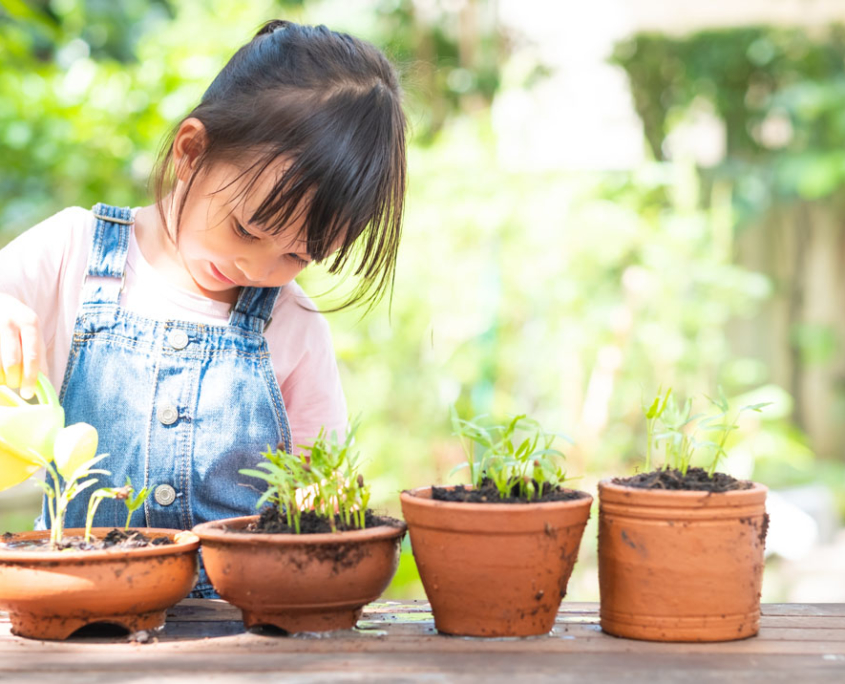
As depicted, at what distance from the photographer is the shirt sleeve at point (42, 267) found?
1.51 meters

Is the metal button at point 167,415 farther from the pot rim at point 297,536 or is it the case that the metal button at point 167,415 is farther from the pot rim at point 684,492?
the pot rim at point 684,492

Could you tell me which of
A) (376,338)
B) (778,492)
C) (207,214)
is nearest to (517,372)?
(376,338)

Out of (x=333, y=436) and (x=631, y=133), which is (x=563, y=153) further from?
(x=333, y=436)

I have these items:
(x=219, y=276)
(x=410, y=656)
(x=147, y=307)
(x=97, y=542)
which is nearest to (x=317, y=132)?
(x=219, y=276)

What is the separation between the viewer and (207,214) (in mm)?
1473

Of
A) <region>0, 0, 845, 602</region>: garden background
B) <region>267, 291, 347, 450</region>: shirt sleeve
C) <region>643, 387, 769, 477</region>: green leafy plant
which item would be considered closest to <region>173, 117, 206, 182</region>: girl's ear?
<region>267, 291, 347, 450</region>: shirt sleeve

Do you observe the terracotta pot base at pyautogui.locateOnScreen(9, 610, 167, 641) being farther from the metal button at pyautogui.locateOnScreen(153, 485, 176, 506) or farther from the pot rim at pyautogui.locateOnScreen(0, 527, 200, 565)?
the metal button at pyautogui.locateOnScreen(153, 485, 176, 506)

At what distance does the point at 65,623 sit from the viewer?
1.10m

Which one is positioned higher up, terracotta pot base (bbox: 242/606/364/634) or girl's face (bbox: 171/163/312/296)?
girl's face (bbox: 171/163/312/296)

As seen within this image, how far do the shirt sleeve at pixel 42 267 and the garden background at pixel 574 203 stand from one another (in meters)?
1.68

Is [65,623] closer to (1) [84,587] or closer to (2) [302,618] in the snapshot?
(1) [84,587]

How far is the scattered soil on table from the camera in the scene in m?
1.15

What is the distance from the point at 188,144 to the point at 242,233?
0.20 m

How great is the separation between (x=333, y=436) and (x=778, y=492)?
4.56 m
